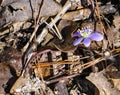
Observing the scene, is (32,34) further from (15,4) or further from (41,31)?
(15,4)

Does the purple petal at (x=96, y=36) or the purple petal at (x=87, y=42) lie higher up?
the purple petal at (x=96, y=36)

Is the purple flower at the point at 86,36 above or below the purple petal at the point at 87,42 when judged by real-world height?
above

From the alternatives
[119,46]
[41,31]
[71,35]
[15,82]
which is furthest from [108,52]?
[15,82]

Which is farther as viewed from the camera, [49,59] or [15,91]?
[49,59]

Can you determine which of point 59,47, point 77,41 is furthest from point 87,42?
point 59,47

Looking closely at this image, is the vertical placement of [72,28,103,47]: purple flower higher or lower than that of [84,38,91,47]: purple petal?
higher

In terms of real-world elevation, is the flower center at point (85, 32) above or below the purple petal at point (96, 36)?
above

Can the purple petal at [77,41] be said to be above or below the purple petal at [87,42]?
above

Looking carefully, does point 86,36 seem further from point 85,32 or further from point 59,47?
point 59,47
